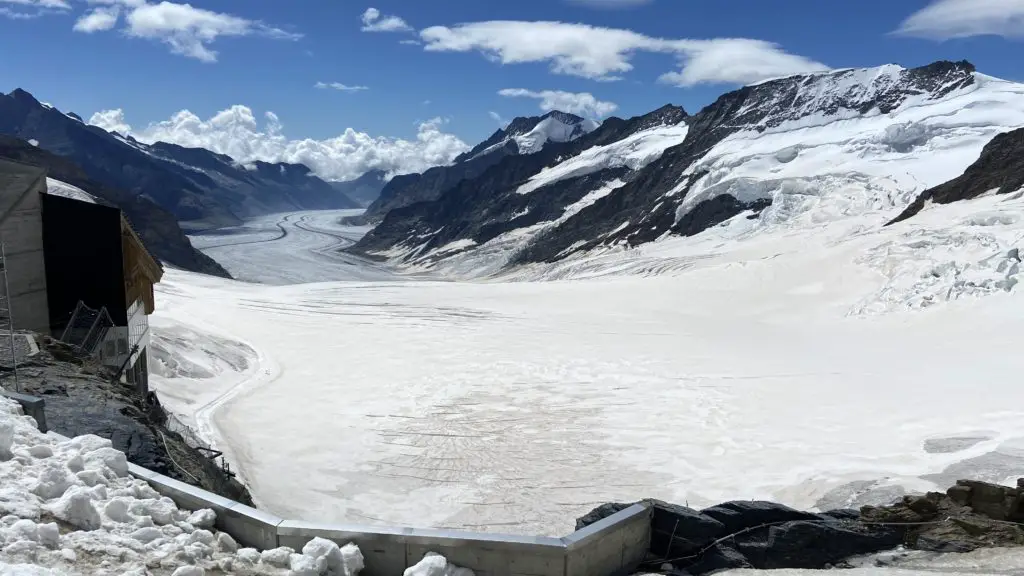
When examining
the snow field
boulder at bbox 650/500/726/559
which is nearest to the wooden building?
the snow field

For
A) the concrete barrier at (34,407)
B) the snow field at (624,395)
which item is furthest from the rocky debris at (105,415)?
the snow field at (624,395)

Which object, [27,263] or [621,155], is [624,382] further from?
[621,155]

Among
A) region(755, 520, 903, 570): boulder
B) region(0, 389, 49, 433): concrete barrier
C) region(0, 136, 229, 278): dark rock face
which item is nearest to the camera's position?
region(0, 389, 49, 433): concrete barrier

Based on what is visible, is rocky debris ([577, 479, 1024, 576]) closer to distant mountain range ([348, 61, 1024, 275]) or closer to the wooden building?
the wooden building

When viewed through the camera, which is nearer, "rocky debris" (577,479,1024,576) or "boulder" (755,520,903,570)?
"rocky debris" (577,479,1024,576)

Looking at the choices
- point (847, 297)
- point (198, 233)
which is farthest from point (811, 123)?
point (198, 233)

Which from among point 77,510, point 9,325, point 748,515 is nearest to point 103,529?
point 77,510
